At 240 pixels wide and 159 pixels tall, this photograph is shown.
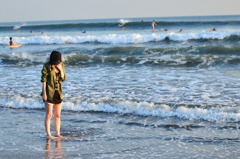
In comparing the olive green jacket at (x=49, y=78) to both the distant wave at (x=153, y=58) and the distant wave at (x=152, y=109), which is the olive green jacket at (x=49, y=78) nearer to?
the distant wave at (x=152, y=109)

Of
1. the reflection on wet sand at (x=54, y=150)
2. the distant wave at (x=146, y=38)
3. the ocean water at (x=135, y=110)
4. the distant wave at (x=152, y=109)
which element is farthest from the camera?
the distant wave at (x=146, y=38)

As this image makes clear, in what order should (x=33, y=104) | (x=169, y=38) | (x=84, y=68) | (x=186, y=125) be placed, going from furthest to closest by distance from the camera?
(x=169, y=38) → (x=84, y=68) → (x=33, y=104) → (x=186, y=125)

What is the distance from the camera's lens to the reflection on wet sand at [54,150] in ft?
20.5

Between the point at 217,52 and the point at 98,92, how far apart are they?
36.8 ft

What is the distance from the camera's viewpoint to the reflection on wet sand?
246 inches

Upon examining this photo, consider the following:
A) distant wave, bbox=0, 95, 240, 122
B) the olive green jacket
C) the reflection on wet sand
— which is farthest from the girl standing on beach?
distant wave, bbox=0, 95, 240, 122

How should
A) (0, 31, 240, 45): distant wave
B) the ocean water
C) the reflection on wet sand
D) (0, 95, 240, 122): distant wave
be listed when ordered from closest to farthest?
1. the reflection on wet sand
2. the ocean water
3. (0, 95, 240, 122): distant wave
4. (0, 31, 240, 45): distant wave

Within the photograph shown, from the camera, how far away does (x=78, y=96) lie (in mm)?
10898

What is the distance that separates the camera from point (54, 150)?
6.57 meters

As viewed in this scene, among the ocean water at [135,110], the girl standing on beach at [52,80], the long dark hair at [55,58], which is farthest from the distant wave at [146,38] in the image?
the long dark hair at [55,58]

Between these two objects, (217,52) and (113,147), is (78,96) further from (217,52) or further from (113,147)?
(217,52)

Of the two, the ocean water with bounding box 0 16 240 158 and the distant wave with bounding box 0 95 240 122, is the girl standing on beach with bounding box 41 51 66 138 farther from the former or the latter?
the distant wave with bounding box 0 95 240 122

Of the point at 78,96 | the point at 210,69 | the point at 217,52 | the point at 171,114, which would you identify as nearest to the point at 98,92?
the point at 78,96

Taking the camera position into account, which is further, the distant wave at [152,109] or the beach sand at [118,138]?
the distant wave at [152,109]
